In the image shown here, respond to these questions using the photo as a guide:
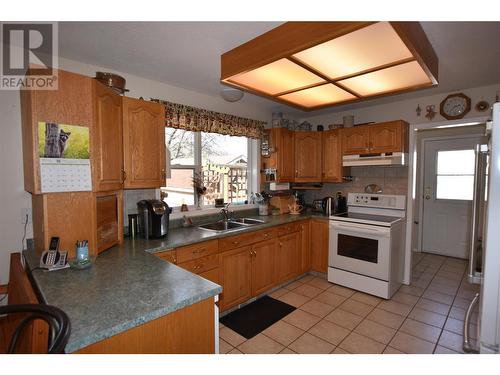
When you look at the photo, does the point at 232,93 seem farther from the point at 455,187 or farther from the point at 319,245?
the point at 455,187

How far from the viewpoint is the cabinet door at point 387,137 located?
3.10 metres

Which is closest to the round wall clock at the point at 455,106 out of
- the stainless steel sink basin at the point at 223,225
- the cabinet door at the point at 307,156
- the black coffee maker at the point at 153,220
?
the cabinet door at the point at 307,156

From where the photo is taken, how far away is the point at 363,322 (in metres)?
2.45

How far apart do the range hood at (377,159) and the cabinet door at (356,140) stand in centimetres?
8

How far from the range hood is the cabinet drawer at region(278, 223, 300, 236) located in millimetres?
1076

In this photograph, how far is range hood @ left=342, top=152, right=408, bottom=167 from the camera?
3085mm


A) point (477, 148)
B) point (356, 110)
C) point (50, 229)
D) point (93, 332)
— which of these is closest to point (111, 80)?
point (50, 229)

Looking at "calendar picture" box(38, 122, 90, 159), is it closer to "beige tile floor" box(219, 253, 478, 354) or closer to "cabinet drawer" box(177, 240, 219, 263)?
"cabinet drawer" box(177, 240, 219, 263)

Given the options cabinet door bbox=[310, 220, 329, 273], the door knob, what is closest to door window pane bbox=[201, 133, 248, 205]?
cabinet door bbox=[310, 220, 329, 273]

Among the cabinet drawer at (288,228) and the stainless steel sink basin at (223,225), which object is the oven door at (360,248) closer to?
the cabinet drawer at (288,228)

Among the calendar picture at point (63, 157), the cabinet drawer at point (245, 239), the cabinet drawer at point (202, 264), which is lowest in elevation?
the cabinet drawer at point (202, 264)

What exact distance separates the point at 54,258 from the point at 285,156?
289cm

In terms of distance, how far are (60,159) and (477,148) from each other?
2809mm

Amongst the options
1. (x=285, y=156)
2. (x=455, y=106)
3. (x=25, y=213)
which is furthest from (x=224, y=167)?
(x=455, y=106)
